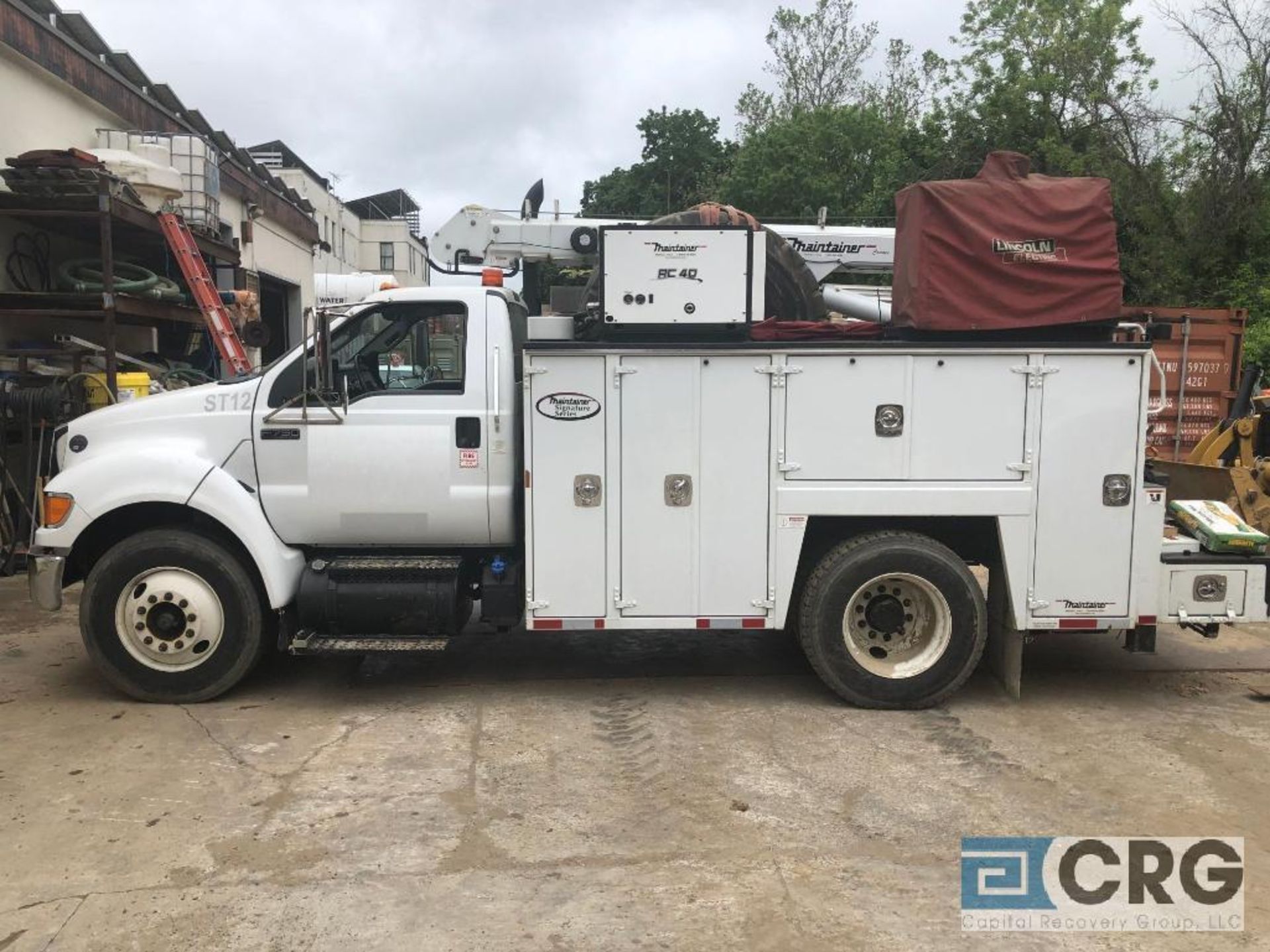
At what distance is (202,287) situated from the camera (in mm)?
10977

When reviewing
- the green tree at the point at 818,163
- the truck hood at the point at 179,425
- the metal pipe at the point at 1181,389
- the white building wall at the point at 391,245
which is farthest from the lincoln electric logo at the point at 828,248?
the white building wall at the point at 391,245

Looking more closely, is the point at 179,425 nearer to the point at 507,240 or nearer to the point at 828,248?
the point at 507,240

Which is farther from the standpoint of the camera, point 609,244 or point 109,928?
point 609,244

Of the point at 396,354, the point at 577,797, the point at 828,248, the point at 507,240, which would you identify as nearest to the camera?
the point at 577,797

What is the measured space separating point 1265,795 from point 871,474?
2462mm

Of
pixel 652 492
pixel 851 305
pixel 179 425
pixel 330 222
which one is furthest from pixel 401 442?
pixel 330 222

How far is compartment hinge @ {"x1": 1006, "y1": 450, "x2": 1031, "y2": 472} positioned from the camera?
567 centimetres

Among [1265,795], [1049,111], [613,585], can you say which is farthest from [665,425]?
[1049,111]

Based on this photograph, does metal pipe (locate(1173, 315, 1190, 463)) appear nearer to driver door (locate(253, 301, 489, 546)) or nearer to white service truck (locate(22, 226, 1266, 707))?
white service truck (locate(22, 226, 1266, 707))

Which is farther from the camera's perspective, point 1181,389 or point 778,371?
point 1181,389

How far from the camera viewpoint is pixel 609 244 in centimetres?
571

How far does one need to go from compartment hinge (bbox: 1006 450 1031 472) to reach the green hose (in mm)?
8858

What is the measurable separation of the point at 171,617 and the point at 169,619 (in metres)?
0.02

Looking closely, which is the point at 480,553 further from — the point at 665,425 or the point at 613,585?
the point at 665,425
